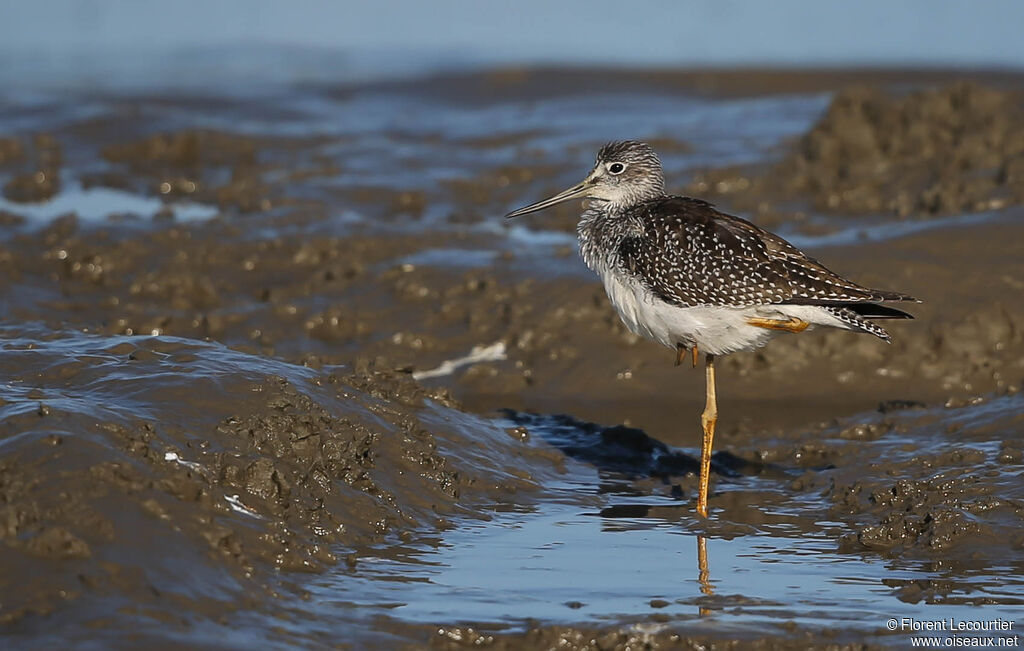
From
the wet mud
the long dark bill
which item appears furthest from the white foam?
the long dark bill

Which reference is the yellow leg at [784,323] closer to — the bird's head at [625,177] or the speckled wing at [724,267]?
the speckled wing at [724,267]

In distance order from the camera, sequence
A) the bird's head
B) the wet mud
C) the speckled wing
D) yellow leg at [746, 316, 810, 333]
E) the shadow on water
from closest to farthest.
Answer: the wet mud < the speckled wing < yellow leg at [746, 316, 810, 333] < the shadow on water < the bird's head

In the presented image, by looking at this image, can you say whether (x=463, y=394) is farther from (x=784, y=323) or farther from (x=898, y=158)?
(x=898, y=158)

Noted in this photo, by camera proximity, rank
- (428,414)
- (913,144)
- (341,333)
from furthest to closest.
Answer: (913,144)
(341,333)
(428,414)


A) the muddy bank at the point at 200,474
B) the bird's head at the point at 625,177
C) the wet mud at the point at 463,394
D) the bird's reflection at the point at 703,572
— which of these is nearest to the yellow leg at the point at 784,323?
the wet mud at the point at 463,394

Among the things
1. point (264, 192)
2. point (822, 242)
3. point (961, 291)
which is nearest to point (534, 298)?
point (822, 242)

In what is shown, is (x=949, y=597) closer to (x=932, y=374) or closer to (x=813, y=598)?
(x=813, y=598)

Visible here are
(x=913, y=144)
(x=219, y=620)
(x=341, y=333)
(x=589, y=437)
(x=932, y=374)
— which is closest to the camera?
(x=219, y=620)

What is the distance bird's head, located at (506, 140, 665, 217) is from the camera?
8672 millimetres

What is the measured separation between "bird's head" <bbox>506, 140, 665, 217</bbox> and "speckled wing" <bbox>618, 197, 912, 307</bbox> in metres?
0.83

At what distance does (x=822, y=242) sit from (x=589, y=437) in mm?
3376

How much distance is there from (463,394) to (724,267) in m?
2.95

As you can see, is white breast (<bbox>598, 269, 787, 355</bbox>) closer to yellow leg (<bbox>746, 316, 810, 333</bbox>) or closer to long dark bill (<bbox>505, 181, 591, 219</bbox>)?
yellow leg (<bbox>746, 316, 810, 333</bbox>)

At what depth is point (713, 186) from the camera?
1349cm
